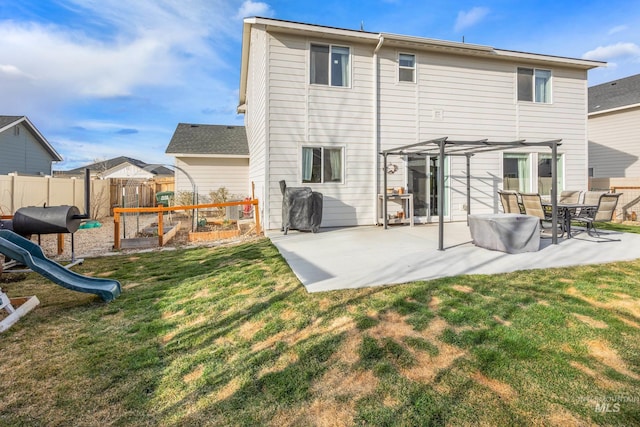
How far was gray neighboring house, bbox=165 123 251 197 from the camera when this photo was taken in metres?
13.3

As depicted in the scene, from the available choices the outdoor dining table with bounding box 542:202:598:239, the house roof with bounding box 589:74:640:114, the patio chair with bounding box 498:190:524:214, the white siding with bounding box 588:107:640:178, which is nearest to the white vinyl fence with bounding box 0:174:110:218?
the patio chair with bounding box 498:190:524:214

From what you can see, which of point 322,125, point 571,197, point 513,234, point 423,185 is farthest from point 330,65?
point 571,197

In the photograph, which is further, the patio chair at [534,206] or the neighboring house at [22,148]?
the neighboring house at [22,148]

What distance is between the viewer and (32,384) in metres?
2.26

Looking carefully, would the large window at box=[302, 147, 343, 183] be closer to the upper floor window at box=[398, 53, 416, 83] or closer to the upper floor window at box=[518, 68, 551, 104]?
the upper floor window at box=[398, 53, 416, 83]

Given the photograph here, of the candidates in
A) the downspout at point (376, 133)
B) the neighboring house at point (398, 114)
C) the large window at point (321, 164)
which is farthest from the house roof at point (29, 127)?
the downspout at point (376, 133)

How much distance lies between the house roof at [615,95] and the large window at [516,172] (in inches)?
343

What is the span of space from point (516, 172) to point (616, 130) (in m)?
9.15

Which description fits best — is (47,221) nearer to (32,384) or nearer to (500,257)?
(32,384)

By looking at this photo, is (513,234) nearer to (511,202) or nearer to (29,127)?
(511,202)

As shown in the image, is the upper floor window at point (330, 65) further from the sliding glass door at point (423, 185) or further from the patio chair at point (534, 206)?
the patio chair at point (534, 206)

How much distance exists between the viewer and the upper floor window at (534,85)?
33.4 ft

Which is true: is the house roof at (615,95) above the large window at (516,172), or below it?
above

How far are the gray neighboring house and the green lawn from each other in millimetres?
9913
